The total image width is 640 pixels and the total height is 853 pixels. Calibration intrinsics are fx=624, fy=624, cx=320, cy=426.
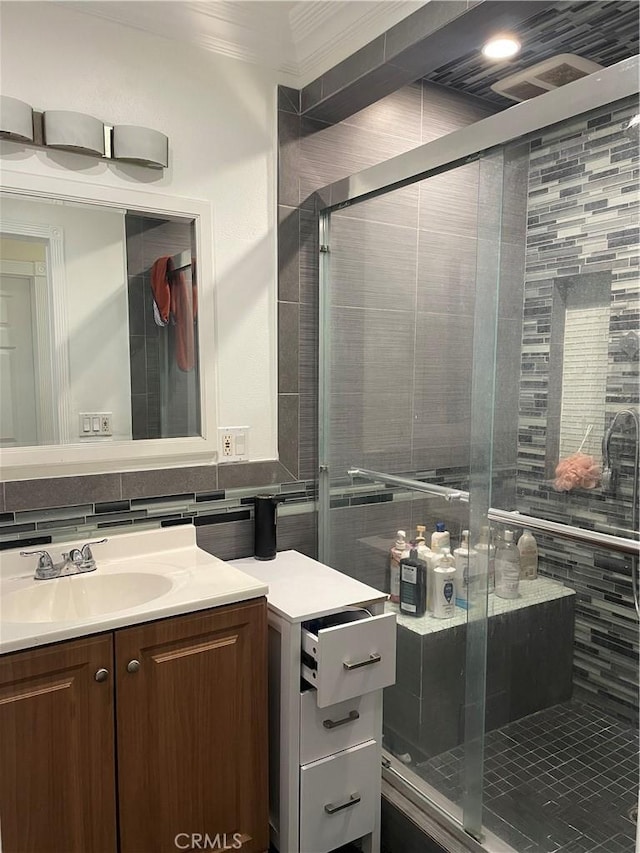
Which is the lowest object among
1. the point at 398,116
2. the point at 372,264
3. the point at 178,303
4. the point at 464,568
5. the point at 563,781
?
the point at 563,781

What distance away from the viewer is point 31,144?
167 centimetres

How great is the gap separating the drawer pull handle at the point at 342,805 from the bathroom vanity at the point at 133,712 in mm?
170

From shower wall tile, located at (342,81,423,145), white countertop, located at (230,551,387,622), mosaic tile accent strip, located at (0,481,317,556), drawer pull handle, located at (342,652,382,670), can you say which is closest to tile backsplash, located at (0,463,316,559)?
mosaic tile accent strip, located at (0,481,317,556)

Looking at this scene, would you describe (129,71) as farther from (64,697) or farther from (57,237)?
(64,697)

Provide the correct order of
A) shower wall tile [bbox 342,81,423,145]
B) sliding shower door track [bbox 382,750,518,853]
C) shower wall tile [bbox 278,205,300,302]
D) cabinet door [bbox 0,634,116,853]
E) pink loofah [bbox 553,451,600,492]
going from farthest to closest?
shower wall tile [bbox 342,81,423,145] → shower wall tile [bbox 278,205,300,302] → sliding shower door track [bbox 382,750,518,853] → pink loofah [bbox 553,451,600,492] → cabinet door [bbox 0,634,116,853]

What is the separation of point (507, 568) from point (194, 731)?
2.87ft

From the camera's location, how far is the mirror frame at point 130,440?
5.57 feet

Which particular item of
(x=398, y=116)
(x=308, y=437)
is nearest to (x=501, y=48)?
(x=398, y=116)

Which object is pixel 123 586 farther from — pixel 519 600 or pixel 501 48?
pixel 501 48

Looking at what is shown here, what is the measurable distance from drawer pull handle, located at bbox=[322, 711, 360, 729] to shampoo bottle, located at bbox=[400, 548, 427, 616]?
1.14 ft

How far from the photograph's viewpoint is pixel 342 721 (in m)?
1.69

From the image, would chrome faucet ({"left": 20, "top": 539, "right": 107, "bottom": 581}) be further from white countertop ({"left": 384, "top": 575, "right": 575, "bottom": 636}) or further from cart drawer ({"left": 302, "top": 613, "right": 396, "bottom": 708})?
white countertop ({"left": 384, "top": 575, "right": 575, "bottom": 636})

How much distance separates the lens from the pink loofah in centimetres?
140

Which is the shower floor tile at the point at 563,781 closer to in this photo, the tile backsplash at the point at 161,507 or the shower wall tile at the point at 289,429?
the tile backsplash at the point at 161,507
